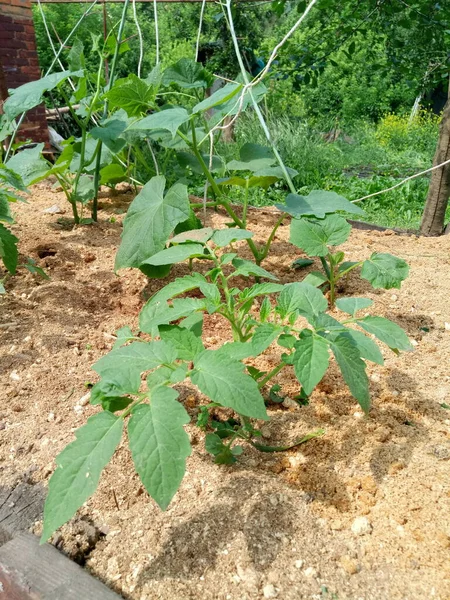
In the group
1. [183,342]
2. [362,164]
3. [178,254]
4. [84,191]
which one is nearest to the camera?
[183,342]

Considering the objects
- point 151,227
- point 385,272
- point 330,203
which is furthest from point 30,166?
point 385,272

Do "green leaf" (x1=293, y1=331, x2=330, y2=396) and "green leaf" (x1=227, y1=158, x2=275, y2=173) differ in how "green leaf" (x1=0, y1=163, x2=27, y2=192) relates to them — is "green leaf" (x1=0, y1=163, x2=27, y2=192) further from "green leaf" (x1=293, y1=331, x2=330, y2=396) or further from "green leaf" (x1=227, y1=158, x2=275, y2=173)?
"green leaf" (x1=293, y1=331, x2=330, y2=396)

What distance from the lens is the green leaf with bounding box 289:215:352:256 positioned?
1.56 metres

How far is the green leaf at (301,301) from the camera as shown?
1.11 m

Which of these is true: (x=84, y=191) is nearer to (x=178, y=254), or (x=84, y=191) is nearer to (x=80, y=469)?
(x=178, y=254)

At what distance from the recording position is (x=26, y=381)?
143 centimetres

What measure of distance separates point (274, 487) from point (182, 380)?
317 mm

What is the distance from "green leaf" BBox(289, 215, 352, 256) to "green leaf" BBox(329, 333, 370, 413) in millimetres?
566

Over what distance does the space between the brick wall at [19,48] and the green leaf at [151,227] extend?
4623mm

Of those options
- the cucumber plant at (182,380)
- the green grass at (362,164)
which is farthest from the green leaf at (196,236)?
the green grass at (362,164)

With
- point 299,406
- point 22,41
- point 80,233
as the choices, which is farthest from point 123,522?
point 22,41

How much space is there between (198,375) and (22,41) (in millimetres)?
6358

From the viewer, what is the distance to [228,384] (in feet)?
2.92

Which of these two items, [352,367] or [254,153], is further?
[254,153]
